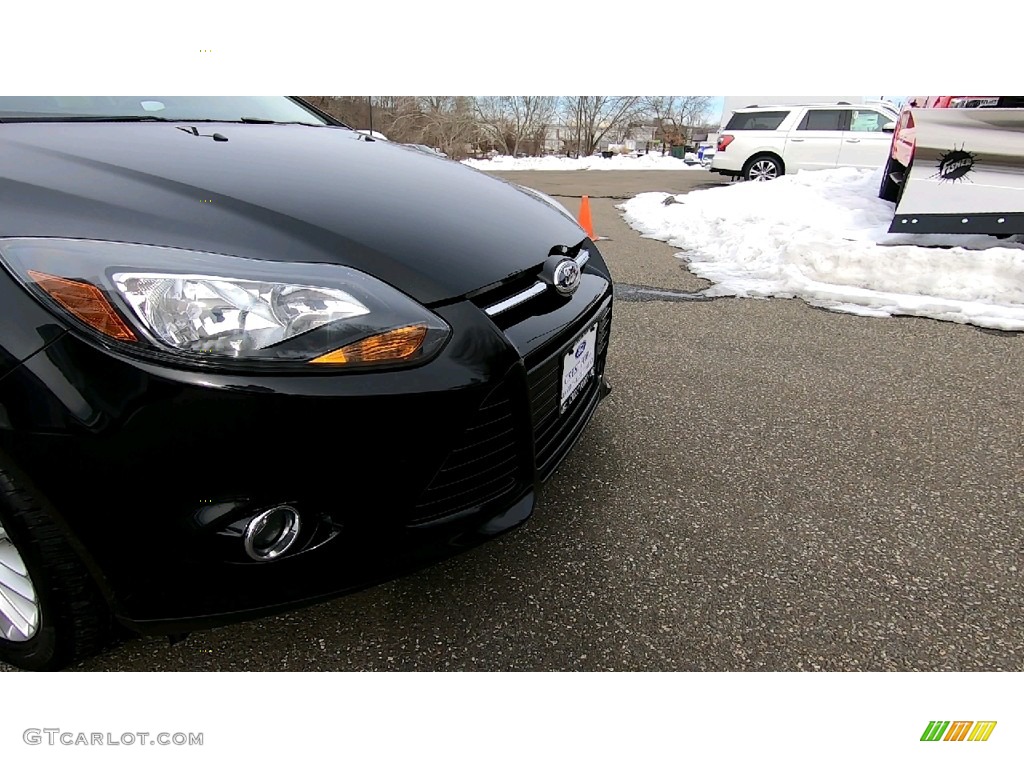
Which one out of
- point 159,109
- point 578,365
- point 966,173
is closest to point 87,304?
point 578,365

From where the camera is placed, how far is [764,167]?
1166 cm

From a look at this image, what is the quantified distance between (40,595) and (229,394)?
638 mm

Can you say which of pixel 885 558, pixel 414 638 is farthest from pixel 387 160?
pixel 885 558

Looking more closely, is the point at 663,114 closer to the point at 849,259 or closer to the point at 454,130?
the point at 454,130

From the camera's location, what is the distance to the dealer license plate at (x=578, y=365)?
1647 mm

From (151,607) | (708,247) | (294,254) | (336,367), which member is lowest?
(708,247)

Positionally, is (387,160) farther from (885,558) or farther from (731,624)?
(885,558)

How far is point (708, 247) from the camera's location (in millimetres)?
6445

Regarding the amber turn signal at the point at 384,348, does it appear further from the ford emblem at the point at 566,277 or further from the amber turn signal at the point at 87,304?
the ford emblem at the point at 566,277

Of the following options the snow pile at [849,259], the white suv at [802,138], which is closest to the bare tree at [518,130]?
the white suv at [802,138]

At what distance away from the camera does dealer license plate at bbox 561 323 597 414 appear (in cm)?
165

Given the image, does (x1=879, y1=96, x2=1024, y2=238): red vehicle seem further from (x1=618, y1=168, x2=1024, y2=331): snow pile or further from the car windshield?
the car windshield

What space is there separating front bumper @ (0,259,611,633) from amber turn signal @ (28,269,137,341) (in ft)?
0.13

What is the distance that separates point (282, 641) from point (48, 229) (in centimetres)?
107
